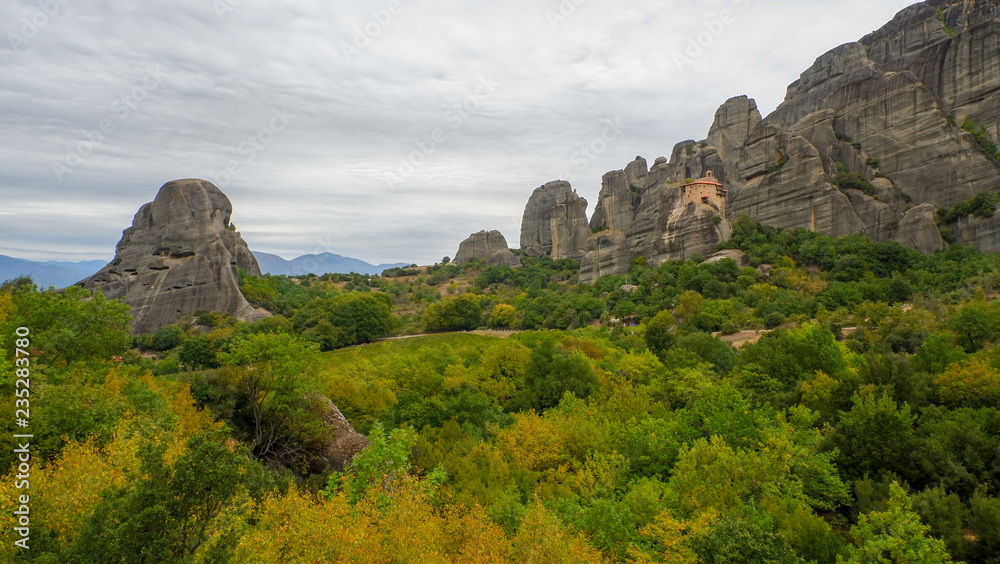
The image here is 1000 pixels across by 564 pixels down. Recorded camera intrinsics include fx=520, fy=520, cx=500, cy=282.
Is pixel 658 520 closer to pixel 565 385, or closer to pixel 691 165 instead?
pixel 565 385

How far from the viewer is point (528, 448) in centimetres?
1881

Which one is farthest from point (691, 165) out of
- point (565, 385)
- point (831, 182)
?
point (565, 385)

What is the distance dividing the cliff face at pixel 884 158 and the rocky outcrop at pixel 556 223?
90.8 feet

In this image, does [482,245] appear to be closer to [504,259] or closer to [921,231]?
[504,259]

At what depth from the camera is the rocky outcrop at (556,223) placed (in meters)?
105

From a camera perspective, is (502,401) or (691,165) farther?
(691,165)

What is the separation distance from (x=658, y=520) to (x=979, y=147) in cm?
6106

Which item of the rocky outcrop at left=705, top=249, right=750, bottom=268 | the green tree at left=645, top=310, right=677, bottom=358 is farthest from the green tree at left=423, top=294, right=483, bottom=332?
the green tree at left=645, top=310, right=677, bottom=358

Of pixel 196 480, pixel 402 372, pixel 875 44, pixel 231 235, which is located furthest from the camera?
pixel 875 44

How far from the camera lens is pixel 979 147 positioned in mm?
50875

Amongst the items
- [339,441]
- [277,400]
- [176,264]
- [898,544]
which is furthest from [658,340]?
[176,264]

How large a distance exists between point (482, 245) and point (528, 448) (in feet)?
347

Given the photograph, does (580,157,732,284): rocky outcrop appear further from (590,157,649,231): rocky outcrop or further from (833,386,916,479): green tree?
(833,386,916,479): green tree

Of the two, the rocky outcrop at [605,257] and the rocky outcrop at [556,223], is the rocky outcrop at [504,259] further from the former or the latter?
the rocky outcrop at [605,257]
